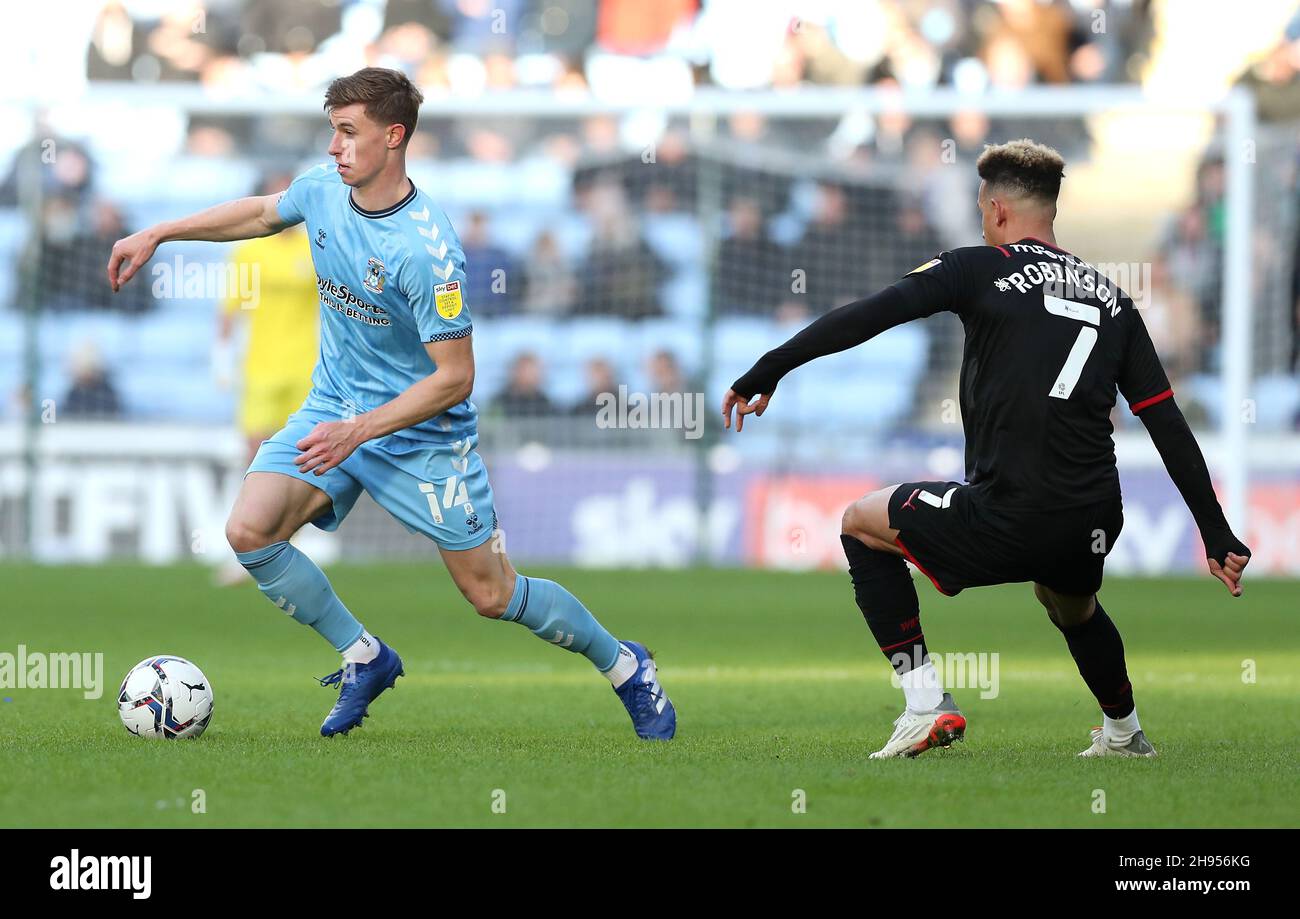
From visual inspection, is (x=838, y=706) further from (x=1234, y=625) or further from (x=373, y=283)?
(x=1234, y=625)

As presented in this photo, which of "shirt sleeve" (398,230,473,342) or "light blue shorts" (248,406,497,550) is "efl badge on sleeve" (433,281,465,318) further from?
"light blue shorts" (248,406,497,550)

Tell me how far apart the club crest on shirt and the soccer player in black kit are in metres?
1.26

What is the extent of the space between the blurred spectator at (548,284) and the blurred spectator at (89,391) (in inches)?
151

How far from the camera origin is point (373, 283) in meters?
5.78

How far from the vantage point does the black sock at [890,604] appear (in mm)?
5504

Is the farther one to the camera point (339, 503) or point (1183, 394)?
point (1183, 394)

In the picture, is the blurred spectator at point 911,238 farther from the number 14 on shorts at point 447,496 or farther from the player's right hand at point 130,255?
the player's right hand at point 130,255

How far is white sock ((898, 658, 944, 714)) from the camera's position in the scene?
545cm

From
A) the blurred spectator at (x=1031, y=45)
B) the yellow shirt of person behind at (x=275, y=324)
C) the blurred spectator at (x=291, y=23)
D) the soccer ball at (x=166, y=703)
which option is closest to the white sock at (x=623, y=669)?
the soccer ball at (x=166, y=703)

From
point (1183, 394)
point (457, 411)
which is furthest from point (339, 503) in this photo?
point (1183, 394)

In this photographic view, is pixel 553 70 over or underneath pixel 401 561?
over
